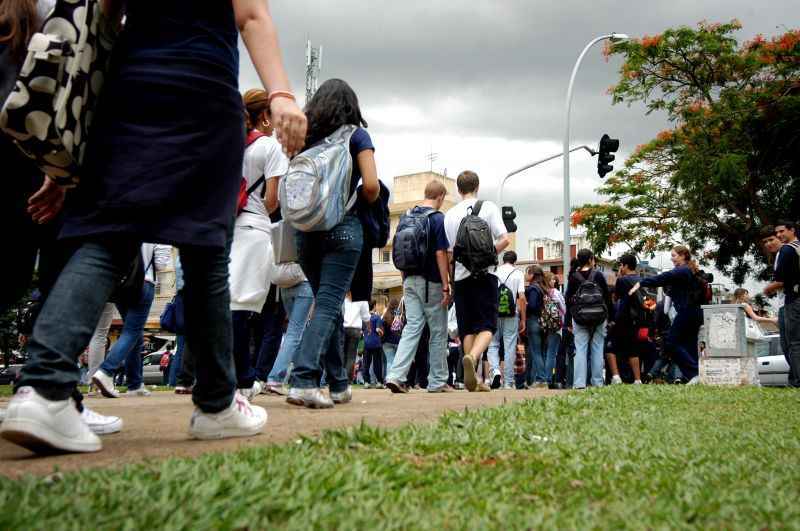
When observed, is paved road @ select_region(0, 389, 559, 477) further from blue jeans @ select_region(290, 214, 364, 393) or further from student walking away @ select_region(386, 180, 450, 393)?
student walking away @ select_region(386, 180, 450, 393)

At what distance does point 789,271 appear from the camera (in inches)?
361

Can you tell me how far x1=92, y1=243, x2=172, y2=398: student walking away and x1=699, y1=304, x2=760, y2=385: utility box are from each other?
8045mm

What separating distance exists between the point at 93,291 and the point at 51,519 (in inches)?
41.5

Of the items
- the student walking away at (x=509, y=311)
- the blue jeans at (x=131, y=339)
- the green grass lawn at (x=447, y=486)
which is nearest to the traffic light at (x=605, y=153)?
the student walking away at (x=509, y=311)

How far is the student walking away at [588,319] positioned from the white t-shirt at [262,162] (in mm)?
5751

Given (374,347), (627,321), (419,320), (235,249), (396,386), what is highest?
(235,249)

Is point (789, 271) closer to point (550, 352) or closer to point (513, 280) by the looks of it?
point (513, 280)

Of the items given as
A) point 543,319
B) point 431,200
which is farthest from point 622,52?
point 431,200

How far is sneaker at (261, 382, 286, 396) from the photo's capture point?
274 inches

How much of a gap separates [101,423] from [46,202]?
102 centimetres

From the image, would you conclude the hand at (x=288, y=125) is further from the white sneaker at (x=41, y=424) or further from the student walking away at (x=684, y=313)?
the student walking away at (x=684, y=313)

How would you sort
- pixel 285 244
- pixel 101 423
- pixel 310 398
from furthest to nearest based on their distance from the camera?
pixel 285 244
pixel 310 398
pixel 101 423

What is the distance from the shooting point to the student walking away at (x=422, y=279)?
25.1 feet

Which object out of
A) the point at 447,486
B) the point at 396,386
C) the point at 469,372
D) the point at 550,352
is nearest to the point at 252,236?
the point at 396,386
